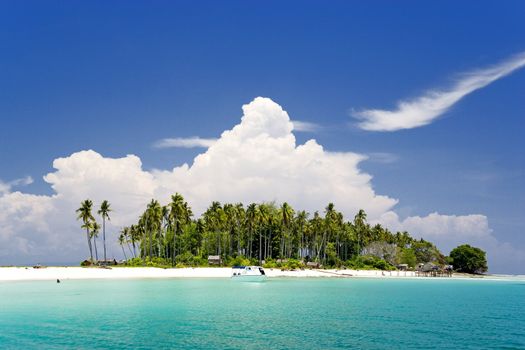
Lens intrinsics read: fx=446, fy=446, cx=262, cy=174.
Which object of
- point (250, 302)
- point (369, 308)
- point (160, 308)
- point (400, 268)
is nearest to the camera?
point (160, 308)

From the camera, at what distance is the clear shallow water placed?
28.3 meters

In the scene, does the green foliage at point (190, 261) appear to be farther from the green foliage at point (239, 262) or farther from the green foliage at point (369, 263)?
the green foliage at point (369, 263)

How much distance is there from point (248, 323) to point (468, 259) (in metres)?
164

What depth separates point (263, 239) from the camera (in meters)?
148

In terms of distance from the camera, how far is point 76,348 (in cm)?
2592

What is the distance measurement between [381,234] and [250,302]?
437 feet

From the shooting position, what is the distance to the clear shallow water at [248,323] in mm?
28344

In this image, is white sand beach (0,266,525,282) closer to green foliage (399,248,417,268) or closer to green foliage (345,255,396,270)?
green foliage (345,255,396,270)

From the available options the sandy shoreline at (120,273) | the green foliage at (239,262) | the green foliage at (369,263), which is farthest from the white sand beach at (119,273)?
the green foliage at (369,263)

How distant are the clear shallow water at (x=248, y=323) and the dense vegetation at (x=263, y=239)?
7208 cm

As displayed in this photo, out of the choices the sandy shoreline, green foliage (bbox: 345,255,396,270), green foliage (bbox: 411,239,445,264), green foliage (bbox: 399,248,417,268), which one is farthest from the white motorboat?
green foliage (bbox: 411,239,445,264)

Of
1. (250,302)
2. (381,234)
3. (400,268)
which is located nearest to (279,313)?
(250,302)

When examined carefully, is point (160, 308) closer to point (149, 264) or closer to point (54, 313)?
point (54, 313)

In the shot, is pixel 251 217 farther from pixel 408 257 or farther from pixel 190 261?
pixel 408 257
